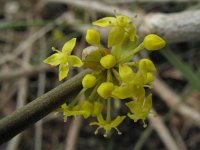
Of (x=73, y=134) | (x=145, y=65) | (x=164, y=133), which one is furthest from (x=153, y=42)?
(x=73, y=134)

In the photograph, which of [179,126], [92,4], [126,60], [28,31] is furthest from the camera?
[28,31]

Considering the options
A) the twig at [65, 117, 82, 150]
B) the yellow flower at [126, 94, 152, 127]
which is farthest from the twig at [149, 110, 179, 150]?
the yellow flower at [126, 94, 152, 127]

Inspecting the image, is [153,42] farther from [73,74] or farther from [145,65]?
[73,74]

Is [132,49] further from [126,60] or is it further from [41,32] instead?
[41,32]

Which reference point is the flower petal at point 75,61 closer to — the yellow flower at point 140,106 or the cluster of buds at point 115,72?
the cluster of buds at point 115,72

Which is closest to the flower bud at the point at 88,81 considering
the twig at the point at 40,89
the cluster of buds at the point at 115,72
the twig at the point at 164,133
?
the cluster of buds at the point at 115,72

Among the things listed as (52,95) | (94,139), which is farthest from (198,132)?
(52,95)
